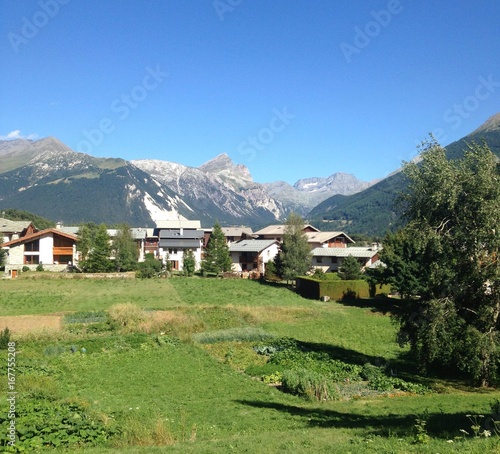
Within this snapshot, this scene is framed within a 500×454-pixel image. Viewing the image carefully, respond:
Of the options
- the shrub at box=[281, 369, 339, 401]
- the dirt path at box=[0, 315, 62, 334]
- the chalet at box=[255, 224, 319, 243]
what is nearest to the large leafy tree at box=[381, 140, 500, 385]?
the shrub at box=[281, 369, 339, 401]

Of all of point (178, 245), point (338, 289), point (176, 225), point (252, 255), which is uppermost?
point (176, 225)

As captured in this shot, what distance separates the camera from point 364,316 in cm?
3659

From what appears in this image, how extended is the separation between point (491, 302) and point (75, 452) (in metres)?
15.6

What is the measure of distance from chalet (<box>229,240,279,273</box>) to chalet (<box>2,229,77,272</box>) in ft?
78.4

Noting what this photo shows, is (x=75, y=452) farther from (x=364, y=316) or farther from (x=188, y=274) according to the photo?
(x=188, y=274)

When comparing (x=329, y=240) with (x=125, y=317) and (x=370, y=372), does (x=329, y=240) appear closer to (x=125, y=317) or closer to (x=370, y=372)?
(x=125, y=317)

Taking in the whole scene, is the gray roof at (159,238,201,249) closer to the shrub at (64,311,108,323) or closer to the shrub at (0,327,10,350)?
the shrub at (64,311,108,323)

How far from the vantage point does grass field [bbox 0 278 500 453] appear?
1080 centimetres

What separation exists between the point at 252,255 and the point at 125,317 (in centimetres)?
4230

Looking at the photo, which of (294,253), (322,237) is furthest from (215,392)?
(322,237)

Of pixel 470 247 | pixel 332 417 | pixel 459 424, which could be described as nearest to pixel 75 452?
pixel 332 417

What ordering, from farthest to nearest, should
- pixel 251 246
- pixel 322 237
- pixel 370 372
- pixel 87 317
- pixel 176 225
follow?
pixel 176 225 < pixel 322 237 < pixel 251 246 < pixel 87 317 < pixel 370 372

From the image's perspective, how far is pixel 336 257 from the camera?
64.9m

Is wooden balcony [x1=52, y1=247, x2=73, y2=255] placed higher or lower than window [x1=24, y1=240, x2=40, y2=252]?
lower
